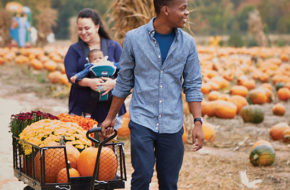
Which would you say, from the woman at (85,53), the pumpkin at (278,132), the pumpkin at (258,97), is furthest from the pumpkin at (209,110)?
the woman at (85,53)

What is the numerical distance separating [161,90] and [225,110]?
637cm

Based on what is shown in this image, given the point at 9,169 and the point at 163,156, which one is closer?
the point at 163,156

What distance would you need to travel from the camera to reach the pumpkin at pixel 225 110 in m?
9.64

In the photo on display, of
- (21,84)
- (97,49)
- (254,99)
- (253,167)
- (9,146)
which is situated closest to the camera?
(97,49)

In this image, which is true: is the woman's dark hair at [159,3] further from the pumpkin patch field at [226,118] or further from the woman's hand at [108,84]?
the pumpkin patch field at [226,118]

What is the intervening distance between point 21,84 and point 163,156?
10.6 m

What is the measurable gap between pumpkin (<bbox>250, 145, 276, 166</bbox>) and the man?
277 centimetres

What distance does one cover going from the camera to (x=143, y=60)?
3451 millimetres

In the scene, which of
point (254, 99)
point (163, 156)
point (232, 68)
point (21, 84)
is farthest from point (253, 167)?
point (232, 68)

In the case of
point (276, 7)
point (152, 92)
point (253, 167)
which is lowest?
point (253, 167)

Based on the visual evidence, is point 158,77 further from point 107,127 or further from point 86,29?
point 86,29

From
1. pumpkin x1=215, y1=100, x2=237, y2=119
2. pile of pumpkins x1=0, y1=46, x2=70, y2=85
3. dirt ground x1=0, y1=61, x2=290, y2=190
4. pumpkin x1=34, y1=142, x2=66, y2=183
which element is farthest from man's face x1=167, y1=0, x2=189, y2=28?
pile of pumpkins x1=0, y1=46, x2=70, y2=85

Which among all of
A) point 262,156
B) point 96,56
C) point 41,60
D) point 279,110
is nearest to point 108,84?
point 96,56

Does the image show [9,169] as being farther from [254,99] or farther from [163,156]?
[254,99]
